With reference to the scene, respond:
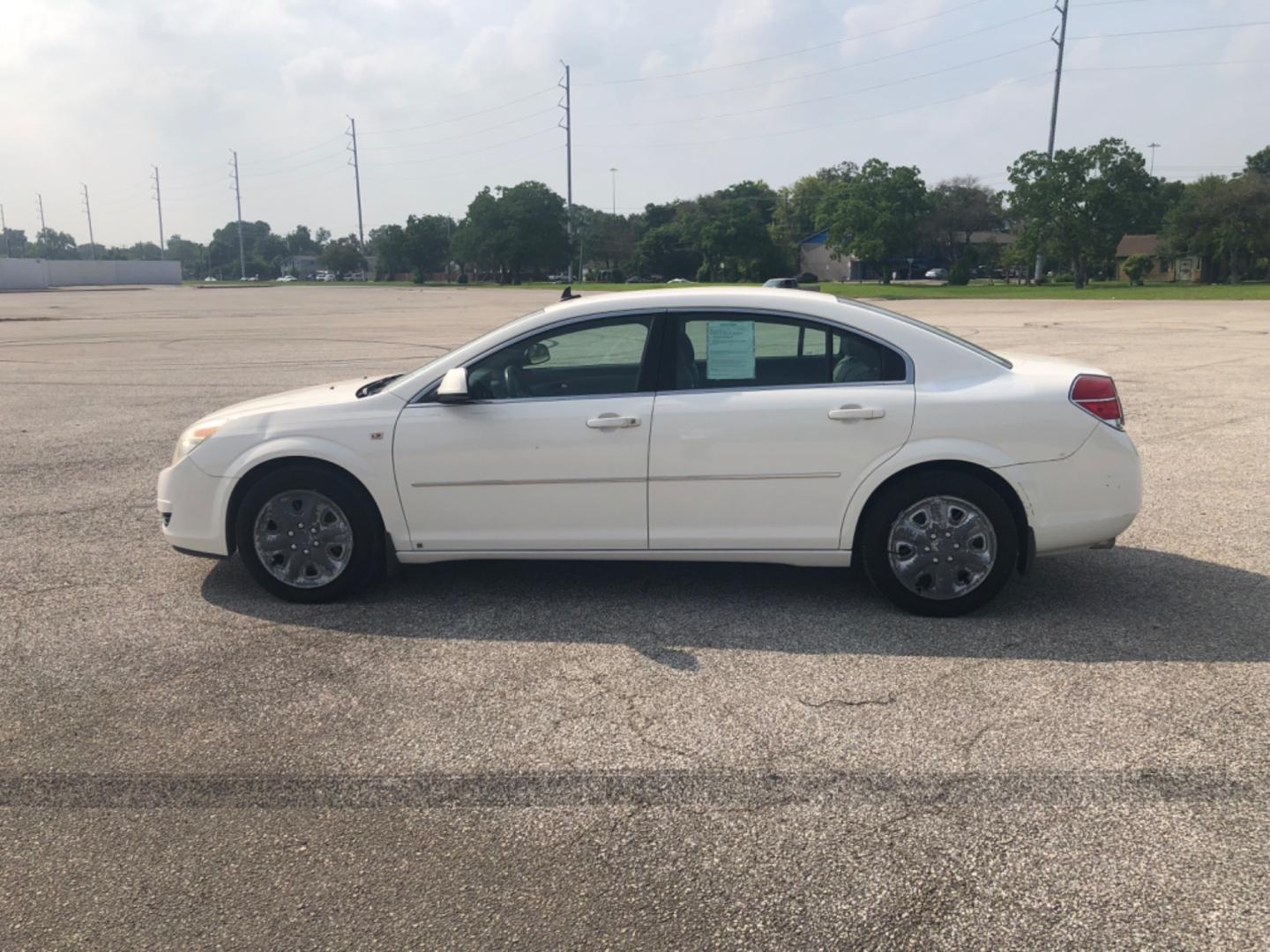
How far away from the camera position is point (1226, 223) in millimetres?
71188

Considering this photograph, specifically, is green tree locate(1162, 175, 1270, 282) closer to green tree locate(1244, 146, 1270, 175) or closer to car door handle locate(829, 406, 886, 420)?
green tree locate(1244, 146, 1270, 175)

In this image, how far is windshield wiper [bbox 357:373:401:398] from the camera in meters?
5.36

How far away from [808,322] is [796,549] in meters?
1.13

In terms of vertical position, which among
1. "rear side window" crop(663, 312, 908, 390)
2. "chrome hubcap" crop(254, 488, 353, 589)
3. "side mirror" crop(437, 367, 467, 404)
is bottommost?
"chrome hubcap" crop(254, 488, 353, 589)

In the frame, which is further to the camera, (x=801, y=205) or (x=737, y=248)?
(x=801, y=205)

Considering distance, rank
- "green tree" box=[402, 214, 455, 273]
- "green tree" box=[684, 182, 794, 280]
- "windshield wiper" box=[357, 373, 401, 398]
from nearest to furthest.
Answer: "windshield wiper" box=[357, 373, 401, 398] < "green tree" box=[684, 182, 794, 280] < "green tree" box=[402, 214, 455, 273]

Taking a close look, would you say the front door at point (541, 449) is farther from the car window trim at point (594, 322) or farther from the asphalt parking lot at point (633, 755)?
the asphalt parking lot at point (633, 755)

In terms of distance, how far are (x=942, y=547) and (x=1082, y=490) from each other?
72 centimetres

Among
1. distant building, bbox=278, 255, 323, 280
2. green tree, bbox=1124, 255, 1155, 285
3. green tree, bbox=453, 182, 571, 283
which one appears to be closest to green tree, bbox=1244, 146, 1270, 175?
green tree, bbox=1124, 255, 1155, 285

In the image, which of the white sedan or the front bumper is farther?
the front bumper

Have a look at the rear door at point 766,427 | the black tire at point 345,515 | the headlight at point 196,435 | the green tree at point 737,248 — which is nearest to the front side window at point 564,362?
the rear door at point 766,427

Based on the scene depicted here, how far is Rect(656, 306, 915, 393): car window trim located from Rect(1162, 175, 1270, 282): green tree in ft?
256

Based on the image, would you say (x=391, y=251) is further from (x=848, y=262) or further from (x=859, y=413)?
(x=859, y=413)

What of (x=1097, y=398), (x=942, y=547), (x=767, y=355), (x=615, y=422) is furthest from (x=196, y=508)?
(x=1097, y=398)
